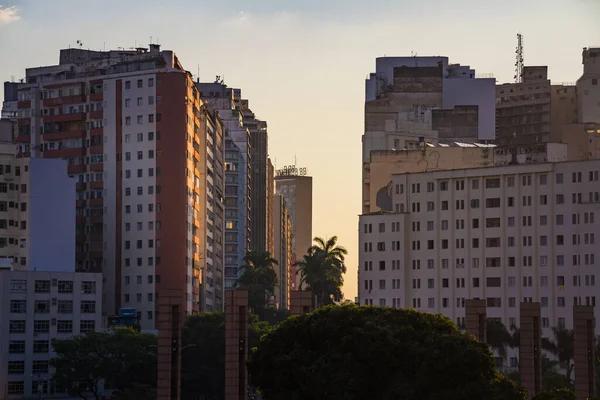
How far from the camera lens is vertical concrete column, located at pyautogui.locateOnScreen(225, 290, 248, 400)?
381ft

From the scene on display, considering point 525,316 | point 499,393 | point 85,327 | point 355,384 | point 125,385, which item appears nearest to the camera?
point 499,393

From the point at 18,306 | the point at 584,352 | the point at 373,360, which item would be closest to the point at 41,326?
the point at 18,306

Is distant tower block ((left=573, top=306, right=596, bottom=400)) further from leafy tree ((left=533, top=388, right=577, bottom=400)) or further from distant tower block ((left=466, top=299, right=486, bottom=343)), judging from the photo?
leafy tree ((left=533, top=388, right=577, bottom=400))

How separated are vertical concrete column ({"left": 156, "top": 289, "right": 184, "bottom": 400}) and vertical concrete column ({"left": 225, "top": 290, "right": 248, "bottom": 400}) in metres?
3.53

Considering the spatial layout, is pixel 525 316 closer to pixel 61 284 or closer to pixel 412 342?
pixel 412 342

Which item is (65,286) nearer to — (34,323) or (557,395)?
(34,323)

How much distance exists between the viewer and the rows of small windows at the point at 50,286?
632 feet

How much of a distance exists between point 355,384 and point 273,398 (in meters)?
6.76

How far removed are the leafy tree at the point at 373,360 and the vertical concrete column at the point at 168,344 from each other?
516 cm

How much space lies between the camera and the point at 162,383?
11469 centimetres

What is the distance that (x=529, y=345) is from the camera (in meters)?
119

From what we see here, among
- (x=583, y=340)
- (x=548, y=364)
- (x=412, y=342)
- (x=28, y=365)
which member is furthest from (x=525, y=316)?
(x=28, y=365)

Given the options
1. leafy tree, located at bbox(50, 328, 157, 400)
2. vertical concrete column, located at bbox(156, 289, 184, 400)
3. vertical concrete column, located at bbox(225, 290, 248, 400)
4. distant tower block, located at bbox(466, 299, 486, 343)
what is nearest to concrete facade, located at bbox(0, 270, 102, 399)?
leafy tree, located at bbox(50, 328, 157, 400)

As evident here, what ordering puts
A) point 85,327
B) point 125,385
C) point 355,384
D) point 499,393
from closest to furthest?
point 499,393
point 355,384
point 125,385
point 85,327
